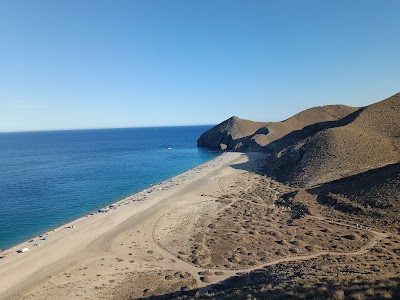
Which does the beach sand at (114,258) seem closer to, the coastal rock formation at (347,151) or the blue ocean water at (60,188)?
the blue ocean water at (60,188)

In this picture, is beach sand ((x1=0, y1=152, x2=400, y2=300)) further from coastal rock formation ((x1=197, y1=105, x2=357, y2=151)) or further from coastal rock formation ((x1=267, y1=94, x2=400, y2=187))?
coastal rock formation ((x1=197, y1=105, x2=357, y2=151))

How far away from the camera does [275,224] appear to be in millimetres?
41375

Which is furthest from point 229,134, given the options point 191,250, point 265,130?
point 191,250

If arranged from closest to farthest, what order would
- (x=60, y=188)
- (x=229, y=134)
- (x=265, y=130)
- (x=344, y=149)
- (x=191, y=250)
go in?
(x=191, y=250)
(x=344, y=149)
(x=60, y=188)
(x=265, y=130)
(x=229, y=134)

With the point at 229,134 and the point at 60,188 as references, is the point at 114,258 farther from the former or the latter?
the point at 229,134

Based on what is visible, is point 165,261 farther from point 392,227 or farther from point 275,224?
point 392,227

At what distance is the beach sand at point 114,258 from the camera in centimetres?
2753

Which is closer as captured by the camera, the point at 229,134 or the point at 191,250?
the point at 191,250

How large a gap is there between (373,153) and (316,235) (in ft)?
126

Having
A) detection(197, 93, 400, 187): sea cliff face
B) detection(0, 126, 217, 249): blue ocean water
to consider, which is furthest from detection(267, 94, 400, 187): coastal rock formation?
detection(0, 126, 217, 249): blue ocean water

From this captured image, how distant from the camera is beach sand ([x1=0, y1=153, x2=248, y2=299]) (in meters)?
27.5

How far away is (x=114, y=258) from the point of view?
3362 centimetres

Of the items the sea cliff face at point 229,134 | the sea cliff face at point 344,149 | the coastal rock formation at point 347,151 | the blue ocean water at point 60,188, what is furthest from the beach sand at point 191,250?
the sea cliff face at point 229,134

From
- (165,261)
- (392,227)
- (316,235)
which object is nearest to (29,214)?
(165,261)
